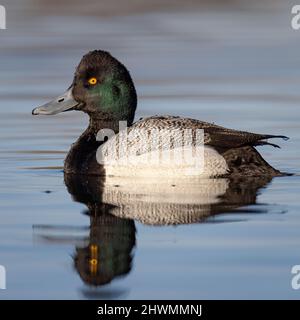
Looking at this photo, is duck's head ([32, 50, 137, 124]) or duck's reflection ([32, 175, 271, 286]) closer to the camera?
duck's reflection ([32, 175, 271, 286])

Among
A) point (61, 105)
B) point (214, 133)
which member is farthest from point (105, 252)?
point (61, 105)

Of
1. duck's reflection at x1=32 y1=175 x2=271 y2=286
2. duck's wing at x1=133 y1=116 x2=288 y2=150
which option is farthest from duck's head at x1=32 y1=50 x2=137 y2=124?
duck's reflection at x1=32 y1=175 x2=271 y2=286

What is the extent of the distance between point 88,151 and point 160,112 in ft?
11.4

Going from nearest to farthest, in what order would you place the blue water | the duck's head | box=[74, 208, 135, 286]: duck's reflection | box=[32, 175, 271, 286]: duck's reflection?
the blue water < box=[74, 208, 135, 286]: duck's reflection < box=[32, 175, 271, 286]: duck's reflection < the duck's head

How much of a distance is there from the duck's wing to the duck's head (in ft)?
2.14

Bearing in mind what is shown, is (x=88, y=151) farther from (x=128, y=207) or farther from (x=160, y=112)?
(x=160, y=112)

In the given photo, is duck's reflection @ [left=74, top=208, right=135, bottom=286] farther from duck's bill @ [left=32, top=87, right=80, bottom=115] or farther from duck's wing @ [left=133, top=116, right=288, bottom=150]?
duck's bill @ [left=32, top=87, right=80, bottom=115]

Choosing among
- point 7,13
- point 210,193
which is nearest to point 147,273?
point 210,193

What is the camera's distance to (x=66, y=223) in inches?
374

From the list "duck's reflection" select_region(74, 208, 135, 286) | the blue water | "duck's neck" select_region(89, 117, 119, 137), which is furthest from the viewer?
"duck's neck" select_region(89, 117, 119, 137)

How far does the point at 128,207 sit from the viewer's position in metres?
10.1

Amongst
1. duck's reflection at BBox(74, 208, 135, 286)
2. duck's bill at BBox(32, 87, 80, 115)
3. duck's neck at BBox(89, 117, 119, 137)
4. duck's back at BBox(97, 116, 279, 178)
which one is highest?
duck's bill at BBox(32, 87, 80, 115)

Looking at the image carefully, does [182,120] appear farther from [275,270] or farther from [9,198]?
[275,270]

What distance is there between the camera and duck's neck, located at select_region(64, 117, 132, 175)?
1232cm
